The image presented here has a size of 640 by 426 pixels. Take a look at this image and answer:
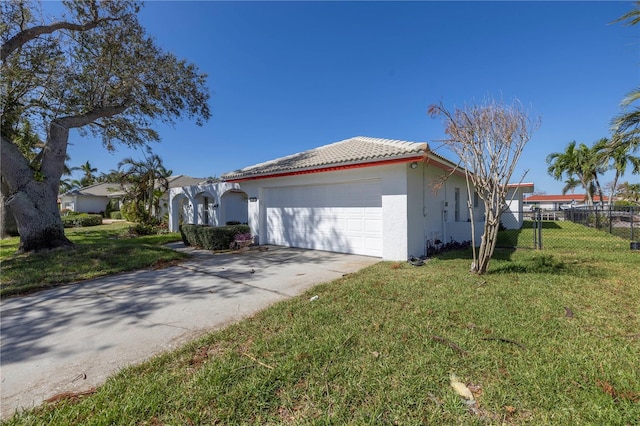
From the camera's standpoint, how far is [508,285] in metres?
5.23

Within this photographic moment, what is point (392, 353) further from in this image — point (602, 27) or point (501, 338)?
point (602, 27)

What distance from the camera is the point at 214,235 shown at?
1062 cm

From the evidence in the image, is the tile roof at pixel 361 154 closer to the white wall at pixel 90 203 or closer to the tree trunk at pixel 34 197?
the tree trunk at pixel 34 197

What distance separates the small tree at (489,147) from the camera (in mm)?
5887

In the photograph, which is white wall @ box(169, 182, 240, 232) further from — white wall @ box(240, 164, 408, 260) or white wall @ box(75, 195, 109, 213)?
white wall @ box(75, 195, 109, 213)

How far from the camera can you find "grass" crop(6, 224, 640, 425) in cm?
215

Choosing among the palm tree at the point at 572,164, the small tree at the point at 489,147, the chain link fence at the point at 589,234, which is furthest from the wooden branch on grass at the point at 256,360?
the palm tree at the point at 572,164

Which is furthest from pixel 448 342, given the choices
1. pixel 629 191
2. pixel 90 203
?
pixel 629 191

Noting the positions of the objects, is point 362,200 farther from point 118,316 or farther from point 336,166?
point 118,316

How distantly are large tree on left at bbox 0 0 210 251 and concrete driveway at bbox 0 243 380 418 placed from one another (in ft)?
19.0

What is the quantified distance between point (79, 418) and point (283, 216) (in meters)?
9.18

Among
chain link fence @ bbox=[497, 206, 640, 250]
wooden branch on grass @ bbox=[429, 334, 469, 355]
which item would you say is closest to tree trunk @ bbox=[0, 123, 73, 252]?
wooden branch on grass @ bbox=[429, 334, 469, 355]

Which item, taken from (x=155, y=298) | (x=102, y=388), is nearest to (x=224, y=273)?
(x=155, y=298)

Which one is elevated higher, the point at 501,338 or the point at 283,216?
the point at 283,216
